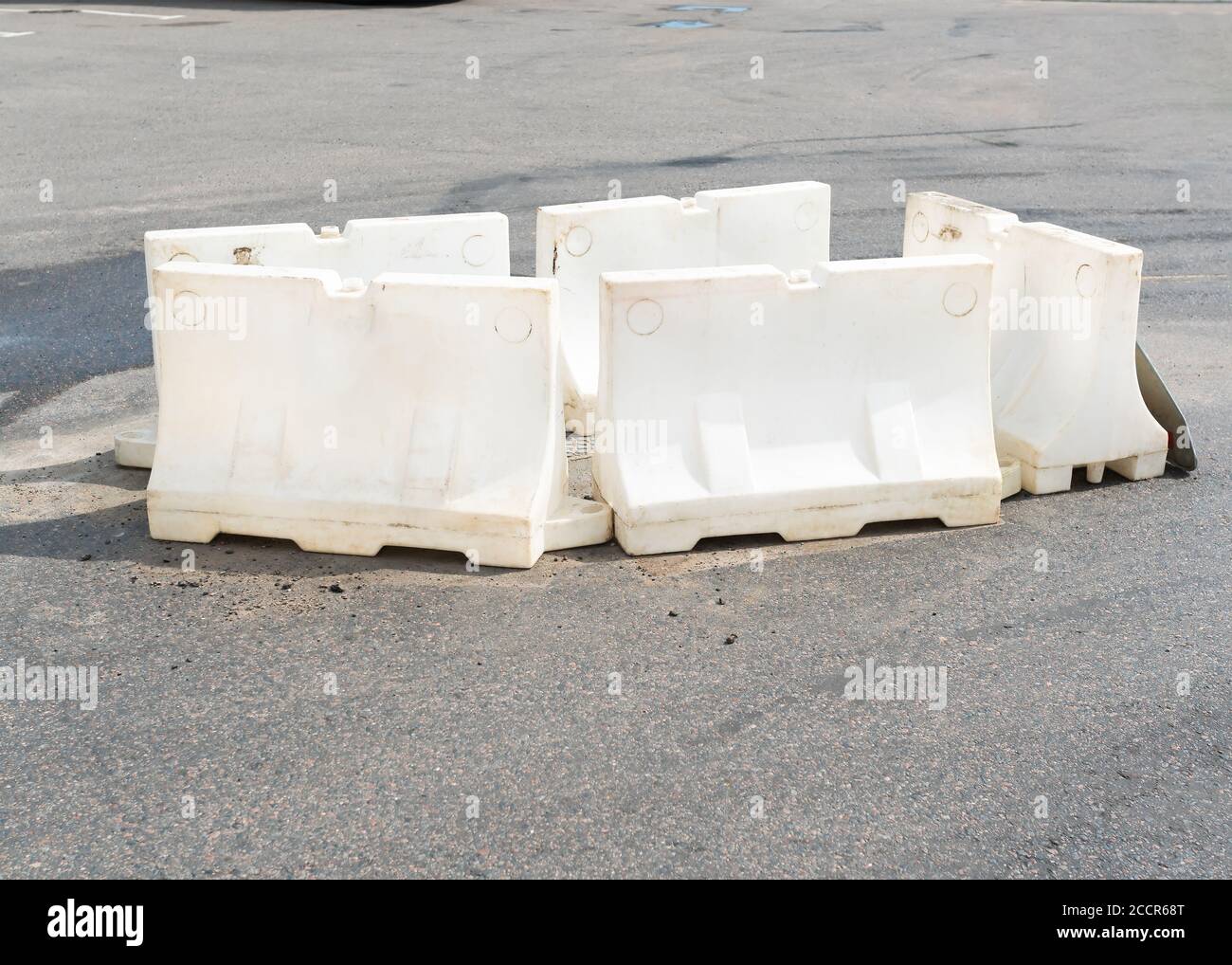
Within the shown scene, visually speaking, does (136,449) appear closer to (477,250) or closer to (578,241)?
(477,250)

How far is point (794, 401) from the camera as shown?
223 inches

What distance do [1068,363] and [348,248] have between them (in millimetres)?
Result: 3300

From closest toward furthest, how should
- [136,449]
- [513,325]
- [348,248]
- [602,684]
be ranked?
[602,684]
[513,325]
[136,449]
[348,248]

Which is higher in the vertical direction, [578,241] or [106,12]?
[106,12]

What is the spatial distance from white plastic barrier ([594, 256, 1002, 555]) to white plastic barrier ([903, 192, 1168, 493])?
0.57 meters

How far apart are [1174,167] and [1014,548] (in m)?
9.57

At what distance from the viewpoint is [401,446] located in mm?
5441

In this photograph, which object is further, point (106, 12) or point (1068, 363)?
point (106, 12)

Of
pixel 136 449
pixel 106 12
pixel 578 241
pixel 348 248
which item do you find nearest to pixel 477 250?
pixel 578 241

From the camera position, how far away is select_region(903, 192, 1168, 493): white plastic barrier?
20.1ft

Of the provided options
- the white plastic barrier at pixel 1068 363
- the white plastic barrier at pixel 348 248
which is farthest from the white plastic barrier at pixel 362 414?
the white plastic barrier at pixel 1068 363


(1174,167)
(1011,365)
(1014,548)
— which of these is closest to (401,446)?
(1014,548)

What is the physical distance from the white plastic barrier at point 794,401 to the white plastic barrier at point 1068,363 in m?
0.57

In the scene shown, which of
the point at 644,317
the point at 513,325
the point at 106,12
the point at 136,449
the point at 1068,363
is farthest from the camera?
the point at 106,12
